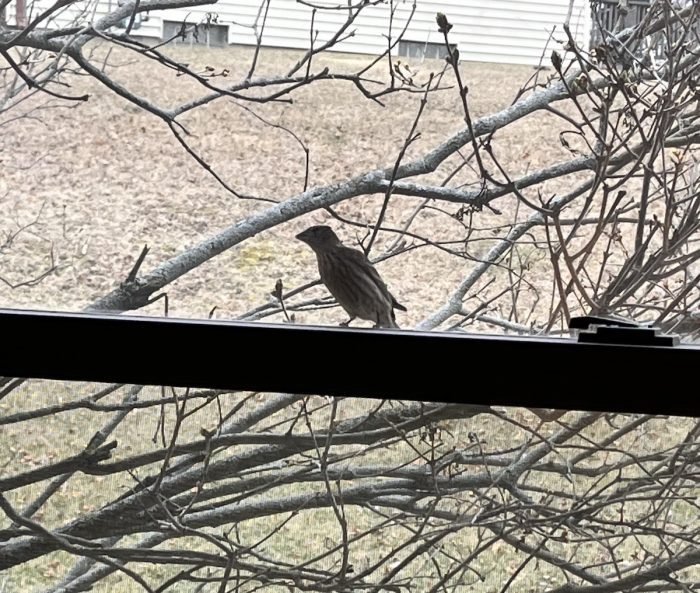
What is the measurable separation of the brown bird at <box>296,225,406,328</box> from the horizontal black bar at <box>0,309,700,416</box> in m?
0.20

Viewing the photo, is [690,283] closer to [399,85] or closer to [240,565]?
[399,85]

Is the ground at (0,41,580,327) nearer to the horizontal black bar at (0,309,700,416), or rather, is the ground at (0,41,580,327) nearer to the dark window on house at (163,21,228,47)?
the dark window on house at (163,21,228,47)

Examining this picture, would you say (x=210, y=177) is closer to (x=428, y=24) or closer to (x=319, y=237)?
(x=319, y=237)

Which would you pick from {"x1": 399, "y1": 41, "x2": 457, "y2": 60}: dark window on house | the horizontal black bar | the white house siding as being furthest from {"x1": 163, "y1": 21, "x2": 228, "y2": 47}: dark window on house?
the horizontal black bar

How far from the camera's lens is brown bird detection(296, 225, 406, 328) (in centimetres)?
122

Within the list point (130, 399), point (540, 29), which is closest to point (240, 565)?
point (130, 399)

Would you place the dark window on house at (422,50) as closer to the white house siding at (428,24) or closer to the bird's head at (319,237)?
the white house siding at (428,24)

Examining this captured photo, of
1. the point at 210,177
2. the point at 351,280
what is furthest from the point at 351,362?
the point at 210,177

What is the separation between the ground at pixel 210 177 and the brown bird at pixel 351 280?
0.15 feet

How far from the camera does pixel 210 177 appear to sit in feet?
4.35

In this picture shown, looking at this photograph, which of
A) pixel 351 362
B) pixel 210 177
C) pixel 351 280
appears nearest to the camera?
pixel 351 362

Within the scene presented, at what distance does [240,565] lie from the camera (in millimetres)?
1190

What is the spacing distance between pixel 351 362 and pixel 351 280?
0.75 feet

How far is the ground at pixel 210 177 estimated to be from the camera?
130 cm
